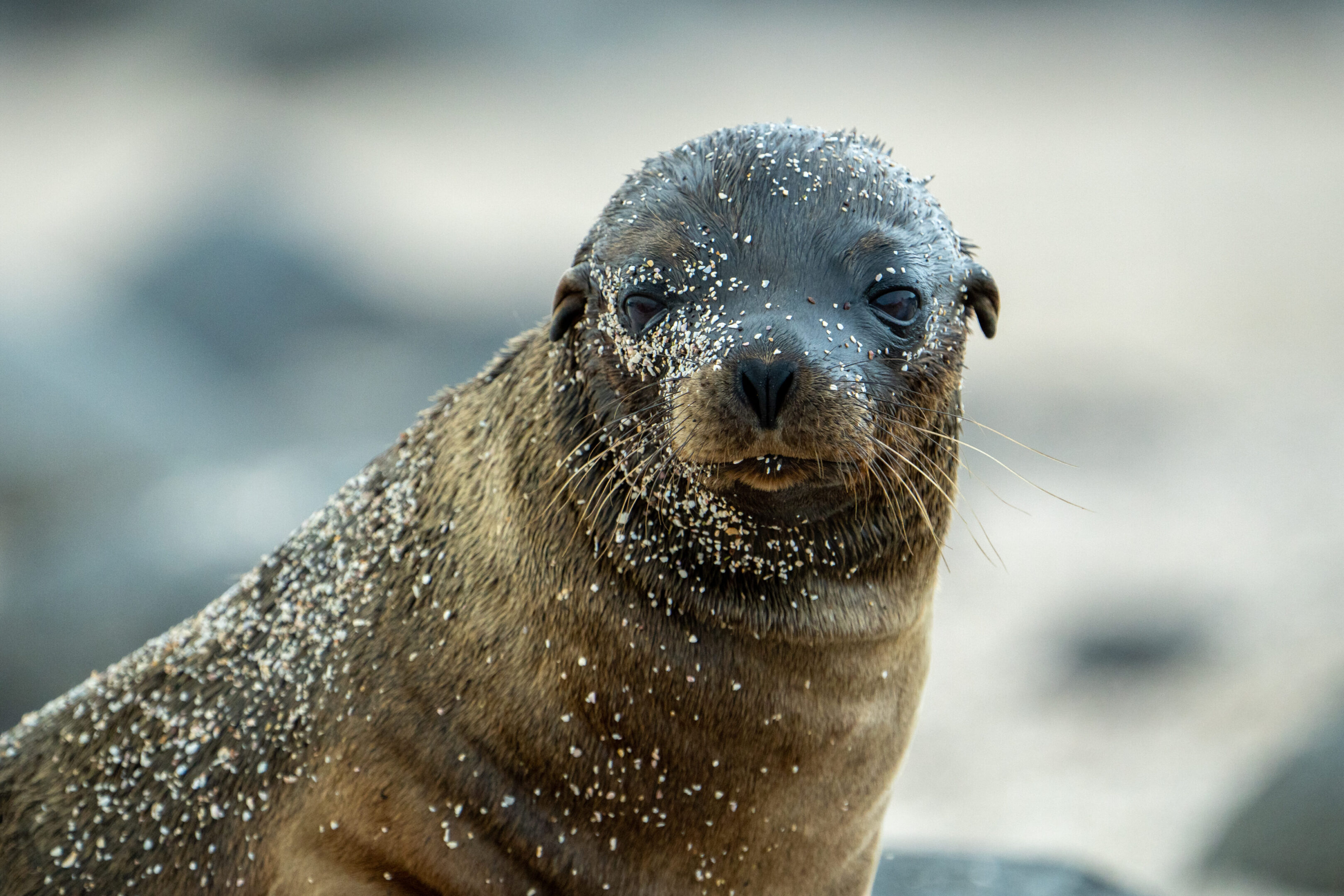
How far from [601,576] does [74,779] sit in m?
1.62

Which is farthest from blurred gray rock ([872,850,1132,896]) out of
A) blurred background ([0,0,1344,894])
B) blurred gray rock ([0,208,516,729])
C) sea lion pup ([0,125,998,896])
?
blurred gray rock ([0,208,516,729])

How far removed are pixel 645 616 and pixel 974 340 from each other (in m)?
16.7

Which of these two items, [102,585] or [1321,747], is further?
[102,585]

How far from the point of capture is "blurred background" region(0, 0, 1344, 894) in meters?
9.40

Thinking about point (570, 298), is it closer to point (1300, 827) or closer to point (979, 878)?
point (979, 878)

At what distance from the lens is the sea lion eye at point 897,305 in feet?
10.5

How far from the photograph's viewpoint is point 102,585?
8.75 metres

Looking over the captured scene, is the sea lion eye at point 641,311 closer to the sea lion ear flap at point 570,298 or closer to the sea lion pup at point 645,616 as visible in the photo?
the sea lion pup at point 645,616

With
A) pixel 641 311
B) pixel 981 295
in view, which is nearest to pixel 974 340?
pixel 981 295

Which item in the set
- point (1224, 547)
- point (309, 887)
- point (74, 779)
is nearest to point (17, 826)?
point (74, 779)

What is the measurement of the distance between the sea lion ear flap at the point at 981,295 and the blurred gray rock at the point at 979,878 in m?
2.50

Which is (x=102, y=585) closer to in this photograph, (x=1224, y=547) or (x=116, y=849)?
(x=116, y=849)

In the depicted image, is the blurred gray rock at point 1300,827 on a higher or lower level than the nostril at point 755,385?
higher

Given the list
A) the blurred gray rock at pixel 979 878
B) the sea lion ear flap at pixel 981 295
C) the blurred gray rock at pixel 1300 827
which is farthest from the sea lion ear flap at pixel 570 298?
the blurred gray rock at pixel 1300 827
